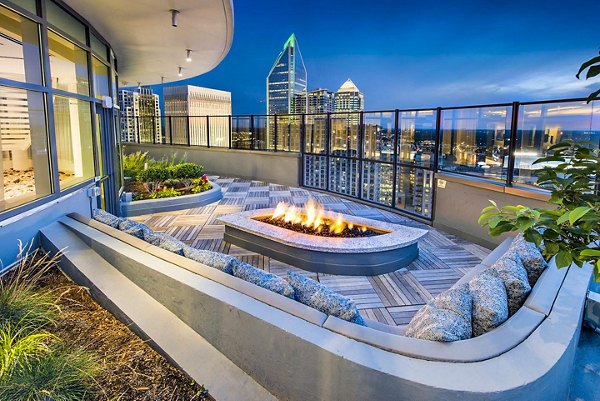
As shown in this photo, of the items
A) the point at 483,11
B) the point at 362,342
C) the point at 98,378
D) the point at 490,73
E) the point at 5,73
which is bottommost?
the point at 98,378

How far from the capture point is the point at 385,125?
23.0 feet

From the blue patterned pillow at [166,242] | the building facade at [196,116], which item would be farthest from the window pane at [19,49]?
the building facade at [196,116]

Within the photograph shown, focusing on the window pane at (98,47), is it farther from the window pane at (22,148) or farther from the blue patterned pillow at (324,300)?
the blue patterned pillow at (324,300)

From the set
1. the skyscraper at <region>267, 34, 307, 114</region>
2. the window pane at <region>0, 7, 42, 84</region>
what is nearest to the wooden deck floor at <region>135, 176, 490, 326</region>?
the window pane at <region>0, 7, 42, 84</region>

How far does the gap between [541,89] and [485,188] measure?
13.1m

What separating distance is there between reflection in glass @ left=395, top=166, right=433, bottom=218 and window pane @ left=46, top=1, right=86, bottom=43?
514 cm

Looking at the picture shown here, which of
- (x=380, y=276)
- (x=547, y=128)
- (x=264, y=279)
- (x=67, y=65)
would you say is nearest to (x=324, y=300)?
(x=264, y=279)

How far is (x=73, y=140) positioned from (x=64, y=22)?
51.2 inches

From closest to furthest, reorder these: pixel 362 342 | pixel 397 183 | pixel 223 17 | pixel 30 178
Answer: pixel 362 342
pixel 30 178
pixel 223 17
pixel 397 183

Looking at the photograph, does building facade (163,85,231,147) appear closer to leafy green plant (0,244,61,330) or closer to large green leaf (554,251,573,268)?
leafy green plant (0,244,61,330)

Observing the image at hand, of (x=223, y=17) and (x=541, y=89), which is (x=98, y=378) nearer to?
(x=223, y=17)

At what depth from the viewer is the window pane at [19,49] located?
3.05 metres

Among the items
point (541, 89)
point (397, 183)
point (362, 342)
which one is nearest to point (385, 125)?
point (397, 183)

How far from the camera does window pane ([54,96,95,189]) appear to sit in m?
4.01
